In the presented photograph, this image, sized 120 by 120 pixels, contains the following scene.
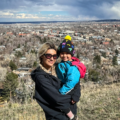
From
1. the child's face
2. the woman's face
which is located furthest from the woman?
the child's face

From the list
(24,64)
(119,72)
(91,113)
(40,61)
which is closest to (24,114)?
(91,113)

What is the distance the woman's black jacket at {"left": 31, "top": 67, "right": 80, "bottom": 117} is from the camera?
3.81 ft

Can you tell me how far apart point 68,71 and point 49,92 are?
269 mm

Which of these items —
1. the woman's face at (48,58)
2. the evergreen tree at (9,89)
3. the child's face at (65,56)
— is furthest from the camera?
the evergreen tree at (9,89)

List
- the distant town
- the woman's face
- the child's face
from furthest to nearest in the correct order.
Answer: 1. the distant town
2. the child's face
3. the woman's face

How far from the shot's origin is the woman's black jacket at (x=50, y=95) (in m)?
1.16

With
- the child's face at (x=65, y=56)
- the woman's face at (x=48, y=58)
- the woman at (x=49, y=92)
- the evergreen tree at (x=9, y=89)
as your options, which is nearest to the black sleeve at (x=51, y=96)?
the woman at (x=49, y=92)

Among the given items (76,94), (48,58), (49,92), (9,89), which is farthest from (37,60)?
(9,89)

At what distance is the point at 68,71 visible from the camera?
129 cm

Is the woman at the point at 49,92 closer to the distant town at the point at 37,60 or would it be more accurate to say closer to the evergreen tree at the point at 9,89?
the distant town at the point at 37,60

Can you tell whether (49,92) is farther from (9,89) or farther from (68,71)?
(9,89)

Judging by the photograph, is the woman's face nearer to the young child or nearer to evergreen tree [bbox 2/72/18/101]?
the young child

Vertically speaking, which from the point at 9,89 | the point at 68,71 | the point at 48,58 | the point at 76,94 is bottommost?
the point at 9,89

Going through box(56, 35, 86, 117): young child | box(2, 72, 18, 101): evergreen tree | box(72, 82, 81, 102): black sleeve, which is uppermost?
box(56, 35, 86, 117): young child
